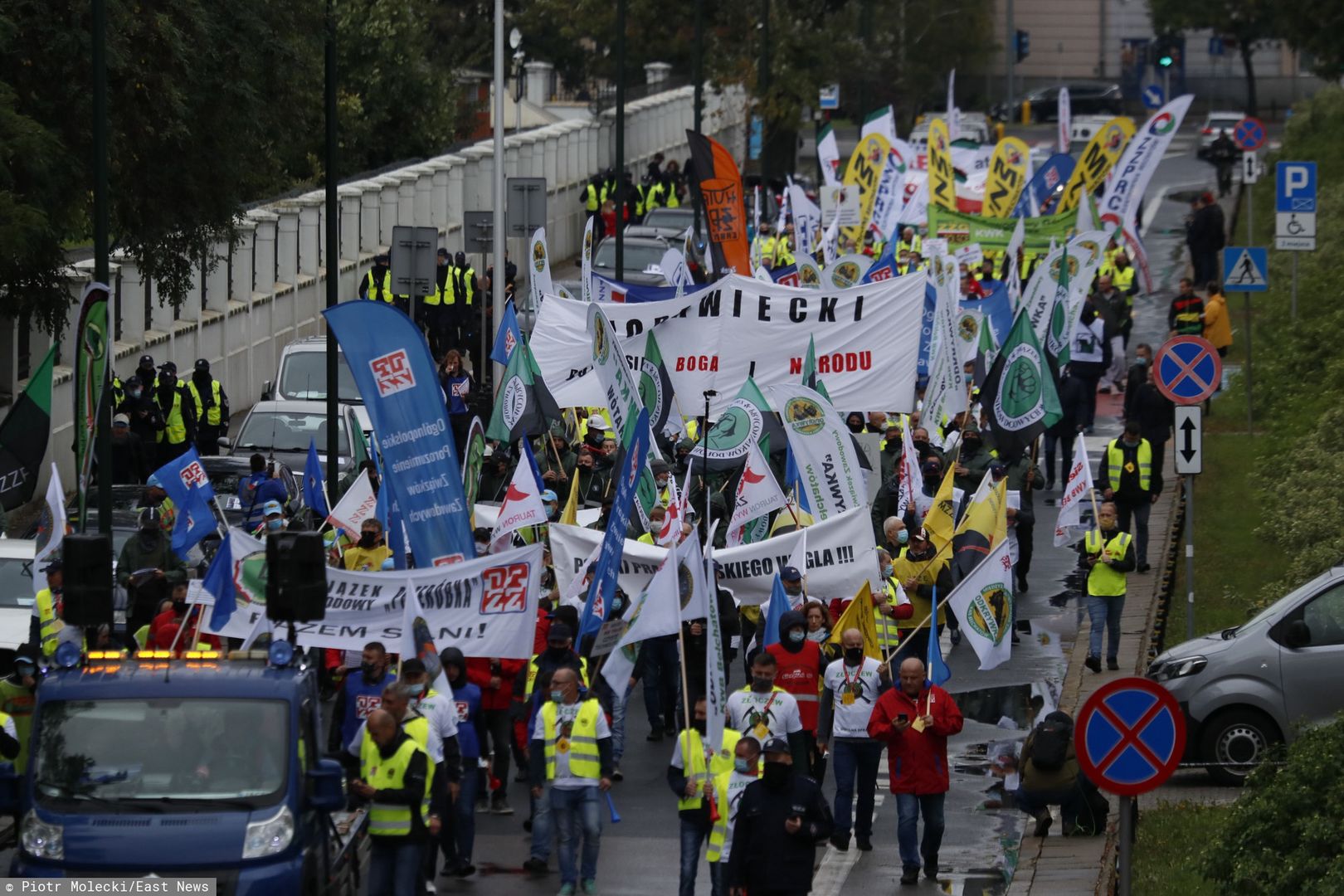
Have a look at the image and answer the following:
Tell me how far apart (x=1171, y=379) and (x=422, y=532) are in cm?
582

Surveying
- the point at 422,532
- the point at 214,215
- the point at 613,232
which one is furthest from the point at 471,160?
the point at 422,532

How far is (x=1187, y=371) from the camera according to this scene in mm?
17391

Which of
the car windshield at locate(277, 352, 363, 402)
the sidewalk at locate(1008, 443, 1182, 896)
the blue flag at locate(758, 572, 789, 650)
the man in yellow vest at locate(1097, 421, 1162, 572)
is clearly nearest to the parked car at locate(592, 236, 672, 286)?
the car windshield at locate(277, 352, 363, 402)

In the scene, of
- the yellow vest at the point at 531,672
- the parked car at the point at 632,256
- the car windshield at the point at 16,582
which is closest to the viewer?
the yellow vest at the point at 531,672

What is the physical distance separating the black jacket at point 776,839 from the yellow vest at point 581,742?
1.88 meters

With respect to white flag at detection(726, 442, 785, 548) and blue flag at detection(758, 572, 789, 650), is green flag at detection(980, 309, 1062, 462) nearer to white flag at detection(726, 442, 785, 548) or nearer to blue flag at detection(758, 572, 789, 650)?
white flag at detection(726, 442, 785, 548)

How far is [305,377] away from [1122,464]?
10379mm

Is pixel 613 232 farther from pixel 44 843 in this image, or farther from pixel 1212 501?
pixel 44 843

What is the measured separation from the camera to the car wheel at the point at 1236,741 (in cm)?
1570

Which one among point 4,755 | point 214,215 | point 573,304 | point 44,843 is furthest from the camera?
point 214,215

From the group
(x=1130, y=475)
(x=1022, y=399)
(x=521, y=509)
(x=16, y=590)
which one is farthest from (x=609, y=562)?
(x=1022, y=399)

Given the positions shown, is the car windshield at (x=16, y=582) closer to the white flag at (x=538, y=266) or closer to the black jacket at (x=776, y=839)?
the white flag at (x=538, y=266)

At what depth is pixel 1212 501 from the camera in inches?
1001

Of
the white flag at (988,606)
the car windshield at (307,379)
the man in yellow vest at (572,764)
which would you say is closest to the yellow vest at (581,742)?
the man in yellow vest at (572,764)
